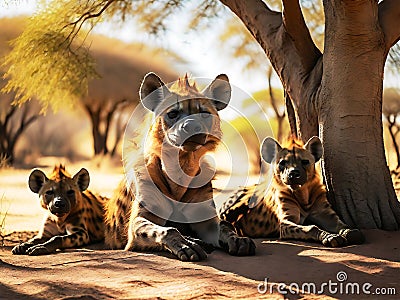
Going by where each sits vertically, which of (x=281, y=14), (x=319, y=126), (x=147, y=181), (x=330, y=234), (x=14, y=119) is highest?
(x=14, y=119)

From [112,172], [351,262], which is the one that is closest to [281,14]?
[351,262]

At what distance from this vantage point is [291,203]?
5.56m

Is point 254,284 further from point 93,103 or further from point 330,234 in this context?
point 93,103

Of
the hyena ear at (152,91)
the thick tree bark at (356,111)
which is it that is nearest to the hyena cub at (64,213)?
the hyena ear at (152,91)

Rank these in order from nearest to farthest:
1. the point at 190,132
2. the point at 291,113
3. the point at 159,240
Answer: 1. the point at 159,240
2. the point at 190,132
3. the point at 291,113

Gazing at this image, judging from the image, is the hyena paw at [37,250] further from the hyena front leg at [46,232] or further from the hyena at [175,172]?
the hyena at [175,172]

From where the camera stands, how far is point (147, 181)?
5.08m

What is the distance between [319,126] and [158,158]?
1.63m

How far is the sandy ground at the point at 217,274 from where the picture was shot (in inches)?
141

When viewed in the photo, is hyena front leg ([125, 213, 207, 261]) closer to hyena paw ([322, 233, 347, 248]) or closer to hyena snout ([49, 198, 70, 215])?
hyena snout ([49, 198, 70, 215])

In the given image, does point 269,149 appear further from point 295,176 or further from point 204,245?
point 204,245

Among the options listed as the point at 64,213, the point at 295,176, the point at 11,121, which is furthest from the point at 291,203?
the point at 11,121

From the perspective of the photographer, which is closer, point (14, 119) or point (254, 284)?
point (254, 284)

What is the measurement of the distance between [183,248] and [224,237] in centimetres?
53
